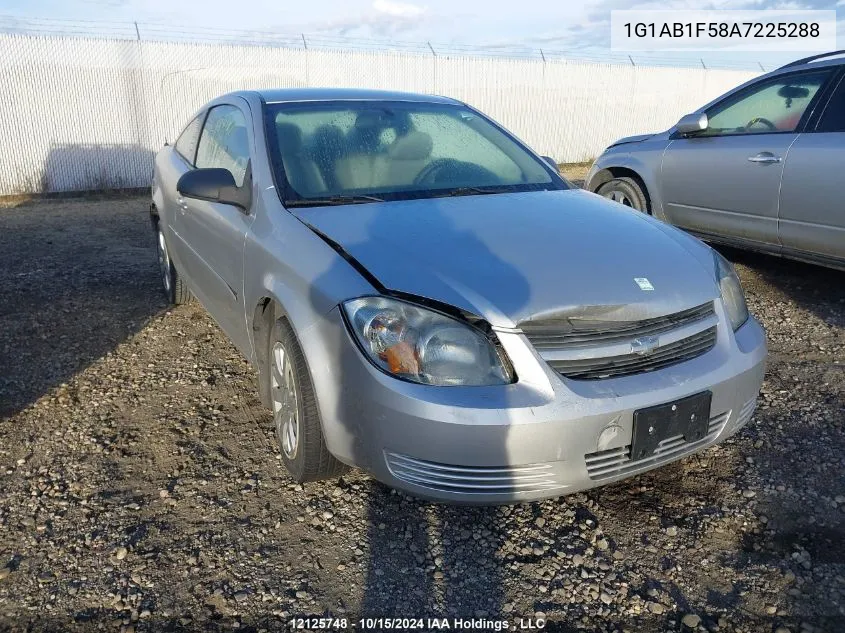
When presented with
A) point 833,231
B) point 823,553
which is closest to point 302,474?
point 823,553

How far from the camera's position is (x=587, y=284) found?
233cm

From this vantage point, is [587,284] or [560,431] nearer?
[560,431]

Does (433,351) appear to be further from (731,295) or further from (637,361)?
(731,295)

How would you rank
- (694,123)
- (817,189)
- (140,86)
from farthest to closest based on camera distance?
(140,86), (694,123), (817,189)

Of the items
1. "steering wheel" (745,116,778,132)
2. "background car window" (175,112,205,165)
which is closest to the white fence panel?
"background car window" (175,112,205,165)

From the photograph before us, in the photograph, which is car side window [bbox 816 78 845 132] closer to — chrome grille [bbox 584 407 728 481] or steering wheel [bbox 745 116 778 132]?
steering wheel [bbox 745 116 778 132]

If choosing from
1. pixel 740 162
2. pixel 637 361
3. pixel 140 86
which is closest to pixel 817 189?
pixel 740 162

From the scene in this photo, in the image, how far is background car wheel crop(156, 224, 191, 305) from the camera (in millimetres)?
4852

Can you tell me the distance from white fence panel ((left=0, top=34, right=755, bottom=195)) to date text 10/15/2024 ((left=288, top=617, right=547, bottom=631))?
12.0 meters

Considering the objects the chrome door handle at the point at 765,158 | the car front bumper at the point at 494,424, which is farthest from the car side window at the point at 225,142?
the chrome door handle at the point at 765,158

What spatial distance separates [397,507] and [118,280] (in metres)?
4.15

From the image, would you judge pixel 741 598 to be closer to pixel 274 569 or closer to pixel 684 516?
pixel 684 516

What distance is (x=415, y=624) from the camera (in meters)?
2.07

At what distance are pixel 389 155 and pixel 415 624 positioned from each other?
2.10m
